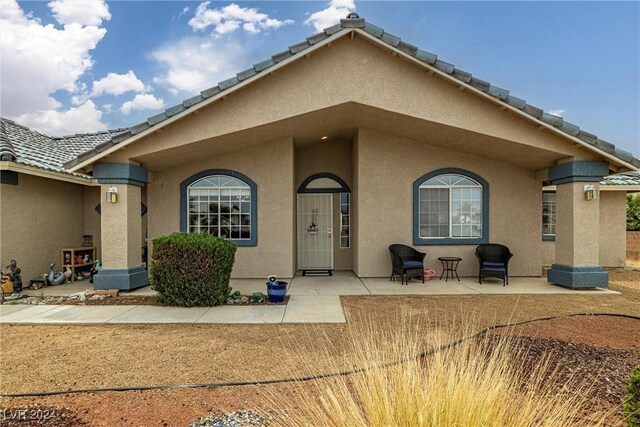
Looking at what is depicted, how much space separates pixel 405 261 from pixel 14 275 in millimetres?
9379

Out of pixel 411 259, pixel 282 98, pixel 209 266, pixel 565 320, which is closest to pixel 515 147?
pixel 411 259

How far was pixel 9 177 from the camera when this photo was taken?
7984 millimetres

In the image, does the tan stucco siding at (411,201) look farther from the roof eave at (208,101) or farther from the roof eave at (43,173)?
the roof eave at (43,173)

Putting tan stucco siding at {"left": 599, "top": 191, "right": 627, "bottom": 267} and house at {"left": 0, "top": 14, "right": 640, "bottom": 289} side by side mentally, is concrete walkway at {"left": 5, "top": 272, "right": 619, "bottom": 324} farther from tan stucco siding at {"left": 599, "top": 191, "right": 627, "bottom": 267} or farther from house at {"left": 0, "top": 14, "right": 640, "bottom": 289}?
tan stucco siding at {"left": 599, "top": 191, "right": 627, "bottom": 267}

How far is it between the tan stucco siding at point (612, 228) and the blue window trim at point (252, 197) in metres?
11.8

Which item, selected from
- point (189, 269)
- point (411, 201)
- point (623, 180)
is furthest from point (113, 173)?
point (623, 180)

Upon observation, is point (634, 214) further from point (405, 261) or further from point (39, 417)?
point (39, 417)

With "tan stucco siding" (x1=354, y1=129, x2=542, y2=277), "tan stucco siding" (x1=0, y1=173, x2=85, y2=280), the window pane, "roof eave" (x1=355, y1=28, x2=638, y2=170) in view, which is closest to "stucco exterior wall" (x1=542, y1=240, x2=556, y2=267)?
"tan stucco siding" (x1=354, y1=129, x2=542, y2=277)

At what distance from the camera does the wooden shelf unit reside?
30.9 feet

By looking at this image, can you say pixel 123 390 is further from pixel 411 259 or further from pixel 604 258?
pixel 604 258

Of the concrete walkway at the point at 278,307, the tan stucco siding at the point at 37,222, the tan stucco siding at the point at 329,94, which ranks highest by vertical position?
the tan stucco siding at the point at 329,94

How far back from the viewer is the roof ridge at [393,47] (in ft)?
24.6

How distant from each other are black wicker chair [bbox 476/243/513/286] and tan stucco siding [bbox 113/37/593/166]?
3793mm

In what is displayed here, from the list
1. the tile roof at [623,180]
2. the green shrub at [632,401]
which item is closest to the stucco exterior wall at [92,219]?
the green shrub at [632,401]
